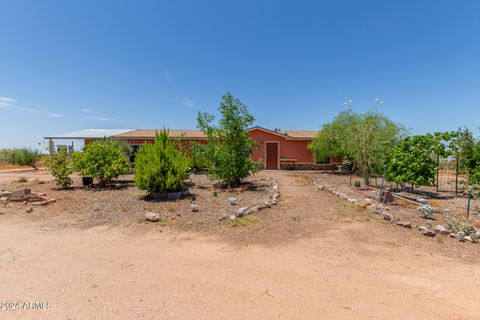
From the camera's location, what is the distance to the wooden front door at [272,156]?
824 inches

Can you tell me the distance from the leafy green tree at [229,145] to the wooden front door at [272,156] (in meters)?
10.2

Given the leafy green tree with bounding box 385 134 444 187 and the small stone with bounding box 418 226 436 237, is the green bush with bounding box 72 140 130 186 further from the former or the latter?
the leafy green tree with bounding box 385 134 444 187

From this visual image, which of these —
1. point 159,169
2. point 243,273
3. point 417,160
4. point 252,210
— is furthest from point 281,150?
point 243,273

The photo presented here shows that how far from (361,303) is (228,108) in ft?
29.2

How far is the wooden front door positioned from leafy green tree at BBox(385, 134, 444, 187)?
11462mm

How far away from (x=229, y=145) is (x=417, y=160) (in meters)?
7.41

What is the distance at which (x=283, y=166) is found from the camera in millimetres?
20953

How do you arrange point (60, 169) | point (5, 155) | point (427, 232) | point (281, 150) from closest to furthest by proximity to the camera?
point (427, 232) < point (60, 169) < point (281, 150) < point (5, 155)

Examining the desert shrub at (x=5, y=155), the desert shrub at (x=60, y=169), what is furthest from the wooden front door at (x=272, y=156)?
the desert shrub at (x=5, y=155)

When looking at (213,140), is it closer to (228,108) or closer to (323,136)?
(228,108)

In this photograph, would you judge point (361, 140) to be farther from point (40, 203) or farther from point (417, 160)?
point (40, 203)

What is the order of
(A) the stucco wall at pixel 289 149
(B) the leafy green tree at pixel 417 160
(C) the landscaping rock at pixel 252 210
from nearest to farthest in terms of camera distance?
(C) the landscaping rock at pixel 252 210 → (B) the leafy green tree at pixel 417 160 → (A) the stucco wall at pixel 289 149

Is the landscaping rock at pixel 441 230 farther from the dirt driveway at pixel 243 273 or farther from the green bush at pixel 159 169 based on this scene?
the green bush at pixel 159 169

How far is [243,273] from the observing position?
11.4ft
